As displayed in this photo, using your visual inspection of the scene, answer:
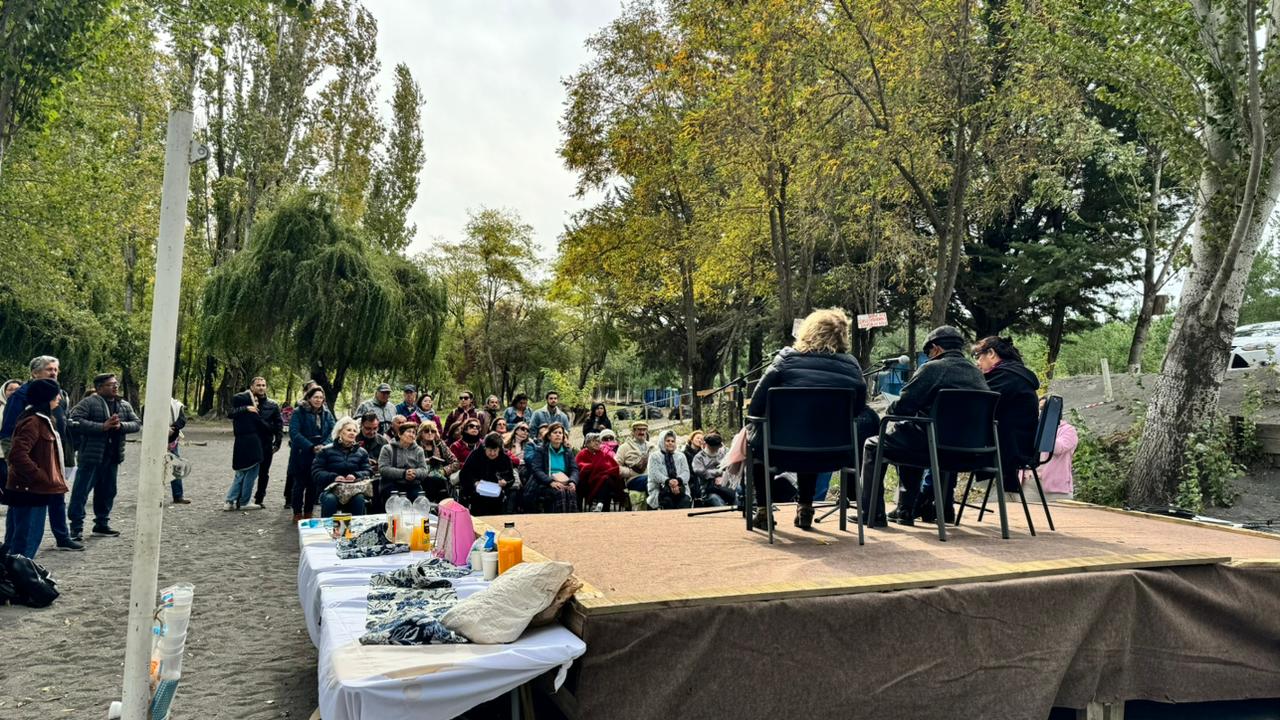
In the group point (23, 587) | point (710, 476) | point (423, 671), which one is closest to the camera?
point (423, 671)

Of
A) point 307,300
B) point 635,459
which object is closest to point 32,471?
point 635,459

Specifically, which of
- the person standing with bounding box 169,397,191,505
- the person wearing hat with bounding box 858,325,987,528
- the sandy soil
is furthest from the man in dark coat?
the person wearing hat with bounding box 858,325,987,528

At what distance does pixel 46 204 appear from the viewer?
1783cm

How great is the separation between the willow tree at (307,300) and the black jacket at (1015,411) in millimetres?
19394

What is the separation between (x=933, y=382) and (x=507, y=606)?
3.06m

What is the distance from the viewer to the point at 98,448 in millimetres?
8836

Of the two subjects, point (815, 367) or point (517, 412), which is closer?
point (815, 367)

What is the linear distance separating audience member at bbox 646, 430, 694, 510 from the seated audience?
678 millimetres

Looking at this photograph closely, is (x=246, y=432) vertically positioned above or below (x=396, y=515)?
above

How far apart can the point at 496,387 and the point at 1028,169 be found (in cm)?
3161

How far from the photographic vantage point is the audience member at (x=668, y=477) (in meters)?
10.0

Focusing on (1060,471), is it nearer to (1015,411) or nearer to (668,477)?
(1015,411)

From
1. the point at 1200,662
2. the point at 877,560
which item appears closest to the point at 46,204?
the point at 877,560

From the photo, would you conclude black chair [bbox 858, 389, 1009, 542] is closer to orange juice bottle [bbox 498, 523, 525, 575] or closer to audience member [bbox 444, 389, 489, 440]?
orange juice bottle [bbox 498, 523, 525, 575]
